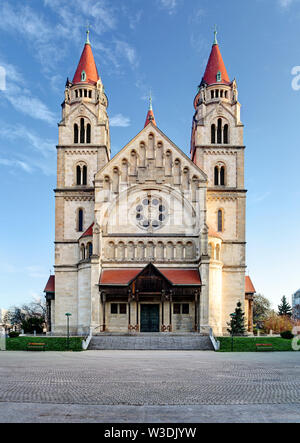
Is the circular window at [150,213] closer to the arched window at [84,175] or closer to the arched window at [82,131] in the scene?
the arched window at [84,175]

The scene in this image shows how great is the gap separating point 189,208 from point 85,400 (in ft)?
132

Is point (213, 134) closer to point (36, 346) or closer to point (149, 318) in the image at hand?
point (149, 318)

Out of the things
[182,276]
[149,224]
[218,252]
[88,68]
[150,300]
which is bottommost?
[150,300]

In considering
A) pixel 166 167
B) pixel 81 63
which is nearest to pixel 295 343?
pixel 166 167

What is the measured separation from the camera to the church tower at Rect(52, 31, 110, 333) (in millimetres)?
54000

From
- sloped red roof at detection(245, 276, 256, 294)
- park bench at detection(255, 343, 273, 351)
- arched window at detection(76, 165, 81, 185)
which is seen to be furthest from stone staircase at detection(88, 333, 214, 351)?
arched window at detection(76, 165, 81, 185)

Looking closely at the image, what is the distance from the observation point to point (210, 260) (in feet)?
164

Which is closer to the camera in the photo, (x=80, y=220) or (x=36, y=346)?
(x=36, y=346)

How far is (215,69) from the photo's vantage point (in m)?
61.4

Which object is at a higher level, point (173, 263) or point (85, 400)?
point (173, 263)

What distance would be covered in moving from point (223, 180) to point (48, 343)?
28.4m

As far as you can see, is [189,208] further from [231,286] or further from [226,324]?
[226,324]

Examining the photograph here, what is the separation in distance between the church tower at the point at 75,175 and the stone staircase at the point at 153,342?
29.0 feet

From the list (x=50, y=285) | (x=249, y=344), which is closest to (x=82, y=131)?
(x=50, y=285)
